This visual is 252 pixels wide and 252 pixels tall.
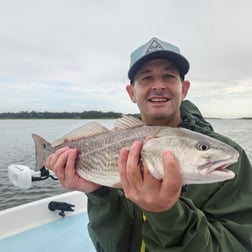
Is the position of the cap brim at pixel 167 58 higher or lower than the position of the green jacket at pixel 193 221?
higher

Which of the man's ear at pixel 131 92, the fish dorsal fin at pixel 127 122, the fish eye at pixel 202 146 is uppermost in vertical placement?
the man's ear at pixel 131 92

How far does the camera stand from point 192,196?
91.4 inches

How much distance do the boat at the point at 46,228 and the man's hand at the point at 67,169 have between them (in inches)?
80.1

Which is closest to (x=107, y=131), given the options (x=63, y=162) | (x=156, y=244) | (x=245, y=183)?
(x=63, y=162)

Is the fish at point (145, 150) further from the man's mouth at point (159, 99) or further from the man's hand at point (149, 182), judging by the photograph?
the man's mouth at point (159, 99)

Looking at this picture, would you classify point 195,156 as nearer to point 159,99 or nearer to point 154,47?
point 159,99

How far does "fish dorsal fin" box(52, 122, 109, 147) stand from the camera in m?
2.71

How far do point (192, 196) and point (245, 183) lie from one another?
451mm

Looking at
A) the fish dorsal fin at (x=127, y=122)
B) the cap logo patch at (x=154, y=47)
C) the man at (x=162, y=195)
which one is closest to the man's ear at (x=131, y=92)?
the man at (x=162, y=195)

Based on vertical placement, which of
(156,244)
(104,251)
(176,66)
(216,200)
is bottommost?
(104,251)

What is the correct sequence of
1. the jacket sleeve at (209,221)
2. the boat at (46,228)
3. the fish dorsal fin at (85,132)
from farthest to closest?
the boat at (46,228) < the fish dorsal fin at (85,132) < the jacket sleeve at (209,221)

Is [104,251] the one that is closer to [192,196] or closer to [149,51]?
[192,196]

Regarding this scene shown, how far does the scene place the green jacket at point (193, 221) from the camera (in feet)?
6.06

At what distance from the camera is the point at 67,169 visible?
2535 millimetres
